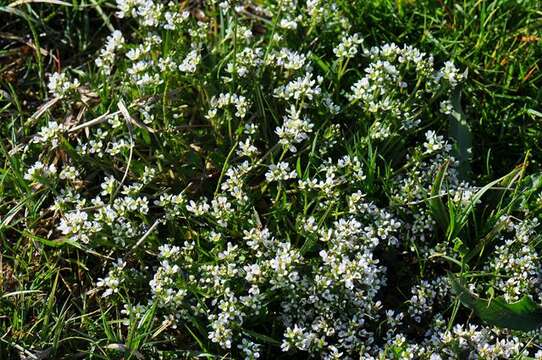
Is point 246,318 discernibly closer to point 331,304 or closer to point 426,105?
point 331,304

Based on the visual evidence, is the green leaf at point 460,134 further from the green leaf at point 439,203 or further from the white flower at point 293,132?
the white flower at point 293,132

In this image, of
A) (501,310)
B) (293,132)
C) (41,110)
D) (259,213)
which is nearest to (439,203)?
(501,310)

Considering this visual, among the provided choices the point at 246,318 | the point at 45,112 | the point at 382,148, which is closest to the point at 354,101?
the point at 382,148

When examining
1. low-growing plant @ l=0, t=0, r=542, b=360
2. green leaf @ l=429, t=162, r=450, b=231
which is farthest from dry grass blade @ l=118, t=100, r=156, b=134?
green leaf @ l=429, t=162, r=450, b=231

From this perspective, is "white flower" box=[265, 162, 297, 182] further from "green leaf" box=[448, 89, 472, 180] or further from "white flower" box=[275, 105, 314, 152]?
"green leaf" box=[448, 89, 472, 180]

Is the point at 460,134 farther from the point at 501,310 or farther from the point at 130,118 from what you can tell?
the point at 130,118

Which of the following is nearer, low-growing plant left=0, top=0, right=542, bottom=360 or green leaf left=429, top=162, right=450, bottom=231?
low-growing plant left=0, top=0, right=542, bottom=360

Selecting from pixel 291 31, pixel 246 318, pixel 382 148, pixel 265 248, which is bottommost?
pixel 246 318

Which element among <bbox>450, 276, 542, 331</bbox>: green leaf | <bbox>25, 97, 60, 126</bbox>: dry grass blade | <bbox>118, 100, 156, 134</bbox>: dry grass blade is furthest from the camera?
<bbox>25, 97, 60, 126</bbox>: dry grass blade

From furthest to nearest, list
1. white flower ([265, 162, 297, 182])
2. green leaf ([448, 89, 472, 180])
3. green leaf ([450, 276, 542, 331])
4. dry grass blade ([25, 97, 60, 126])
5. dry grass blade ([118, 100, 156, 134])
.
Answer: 1. dry grass blade ([25, 97, 60, 126])
2. green leaf ([448, 89, 472, 180])
3. dry grass blade ([118, 100, 156, 134])
4. white flower ([265, 162, 297, 182])
5. green leaf ([450, 276, 542, 331])
